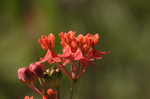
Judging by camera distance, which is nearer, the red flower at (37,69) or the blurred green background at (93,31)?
the red flower at (37,69)

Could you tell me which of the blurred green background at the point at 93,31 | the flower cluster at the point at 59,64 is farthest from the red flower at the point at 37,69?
the blurred green background at the point at 93,31

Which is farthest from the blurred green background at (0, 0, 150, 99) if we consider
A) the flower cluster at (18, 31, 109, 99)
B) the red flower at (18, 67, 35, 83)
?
the red flower at (18, 67, 35, 83)

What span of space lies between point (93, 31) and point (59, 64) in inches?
183

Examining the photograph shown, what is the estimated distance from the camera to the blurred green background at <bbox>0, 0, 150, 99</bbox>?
28.7ft

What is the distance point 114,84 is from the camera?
9.43 metres

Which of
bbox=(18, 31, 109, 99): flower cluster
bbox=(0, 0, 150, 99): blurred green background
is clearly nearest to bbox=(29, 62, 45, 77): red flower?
bbox=(18, 31, 109, 99): flower cluster

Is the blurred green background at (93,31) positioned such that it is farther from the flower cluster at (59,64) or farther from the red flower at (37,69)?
the red flower at (37,69)

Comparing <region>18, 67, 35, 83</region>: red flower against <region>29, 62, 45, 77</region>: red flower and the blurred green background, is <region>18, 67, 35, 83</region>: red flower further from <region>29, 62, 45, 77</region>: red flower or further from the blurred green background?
the blurred green background

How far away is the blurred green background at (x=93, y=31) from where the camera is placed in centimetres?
874

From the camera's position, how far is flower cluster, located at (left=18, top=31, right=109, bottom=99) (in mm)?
4707

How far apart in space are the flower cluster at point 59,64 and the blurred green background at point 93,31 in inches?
131

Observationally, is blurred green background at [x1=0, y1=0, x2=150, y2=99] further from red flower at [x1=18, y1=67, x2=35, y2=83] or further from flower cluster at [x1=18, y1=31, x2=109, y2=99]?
red flower at [x1=18, y1=67, x2=35, y2=83]

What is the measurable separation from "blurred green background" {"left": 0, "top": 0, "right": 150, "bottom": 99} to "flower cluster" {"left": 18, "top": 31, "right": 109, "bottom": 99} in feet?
10.9

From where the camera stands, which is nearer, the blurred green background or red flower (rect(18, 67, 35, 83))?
red flower (rect(18, 67, 35, 83))
